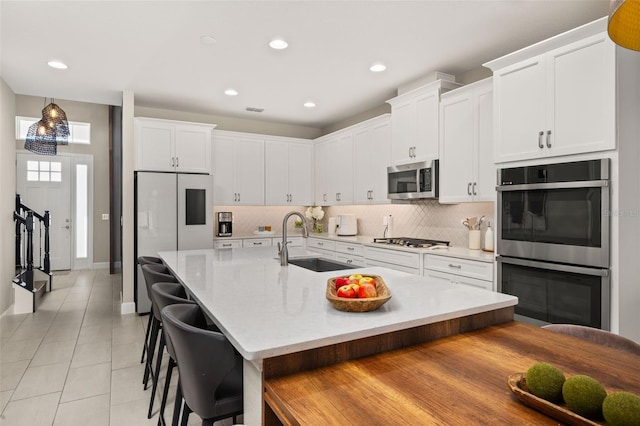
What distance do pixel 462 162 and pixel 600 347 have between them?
2.49 metres

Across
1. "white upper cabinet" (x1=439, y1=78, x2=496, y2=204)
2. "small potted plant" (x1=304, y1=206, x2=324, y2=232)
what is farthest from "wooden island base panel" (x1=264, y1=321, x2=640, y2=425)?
"small potted plant" (x1=304, y1=206, x2=324, y2=232)

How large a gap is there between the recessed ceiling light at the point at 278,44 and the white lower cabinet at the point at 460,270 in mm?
2398

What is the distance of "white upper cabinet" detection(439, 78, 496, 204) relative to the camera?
3.37 m

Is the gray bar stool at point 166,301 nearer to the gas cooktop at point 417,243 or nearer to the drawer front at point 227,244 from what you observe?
the gas cooktop at point 417,243

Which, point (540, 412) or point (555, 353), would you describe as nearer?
point (540, 412)

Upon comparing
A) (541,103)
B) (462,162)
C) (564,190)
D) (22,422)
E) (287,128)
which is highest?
(287,128)

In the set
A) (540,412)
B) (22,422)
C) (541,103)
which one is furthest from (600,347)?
(22,422)

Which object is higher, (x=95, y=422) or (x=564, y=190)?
(x=564, y=190)

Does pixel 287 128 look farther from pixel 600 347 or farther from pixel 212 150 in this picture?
pixel 600 347

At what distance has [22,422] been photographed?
7.40 feet

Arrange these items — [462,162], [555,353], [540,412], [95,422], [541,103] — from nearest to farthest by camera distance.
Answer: [540,412], [555,353], [95,422], [541,103], [462,162]

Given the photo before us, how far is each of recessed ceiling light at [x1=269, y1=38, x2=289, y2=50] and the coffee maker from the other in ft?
9.53

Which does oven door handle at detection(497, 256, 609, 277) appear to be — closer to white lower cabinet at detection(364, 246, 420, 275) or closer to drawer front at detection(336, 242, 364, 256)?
white lower cabinet at detection(364, 246, 420, 275)

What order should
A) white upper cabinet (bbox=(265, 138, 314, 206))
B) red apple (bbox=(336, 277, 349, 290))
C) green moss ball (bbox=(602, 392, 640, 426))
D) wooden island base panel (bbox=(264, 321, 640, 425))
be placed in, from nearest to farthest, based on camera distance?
green moss ball (bbox=(602, 392, 640, 426))
wooden island base panel (bbox=(264, 321, 640, 425))
red apple (bbox=(336, 277, 349, 290))
white upper cabinet (bbox=(265, 138, 314, 206))
